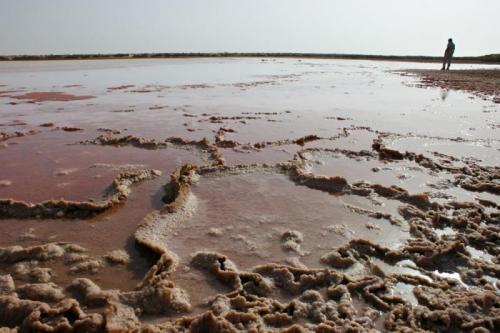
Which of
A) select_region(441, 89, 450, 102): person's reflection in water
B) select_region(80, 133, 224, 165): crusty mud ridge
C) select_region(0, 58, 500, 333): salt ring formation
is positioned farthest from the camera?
select_region(441, 89, 450, 102): person's reflection in water

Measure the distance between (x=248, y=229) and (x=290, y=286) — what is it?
102 cm

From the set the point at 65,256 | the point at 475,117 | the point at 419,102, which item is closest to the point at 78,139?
the point at 65,256

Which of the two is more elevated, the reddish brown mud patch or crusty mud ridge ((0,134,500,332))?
the reddish brown mud patch

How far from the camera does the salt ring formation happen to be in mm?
2766

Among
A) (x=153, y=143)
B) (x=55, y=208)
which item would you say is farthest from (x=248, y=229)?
(x=153, y=143)

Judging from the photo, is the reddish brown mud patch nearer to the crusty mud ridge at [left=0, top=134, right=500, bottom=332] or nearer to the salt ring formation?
the salt ring formation

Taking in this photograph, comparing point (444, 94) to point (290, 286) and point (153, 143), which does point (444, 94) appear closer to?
point (153, 143)

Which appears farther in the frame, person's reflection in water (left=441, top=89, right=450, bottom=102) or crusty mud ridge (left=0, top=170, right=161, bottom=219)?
person's reflection in water (left=441, top=89, right=450, bottom=102)

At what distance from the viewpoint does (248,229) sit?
398 centimetres

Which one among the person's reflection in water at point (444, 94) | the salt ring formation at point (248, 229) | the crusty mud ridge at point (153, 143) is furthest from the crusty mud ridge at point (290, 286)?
the person's reflection in water at point (444, 94)

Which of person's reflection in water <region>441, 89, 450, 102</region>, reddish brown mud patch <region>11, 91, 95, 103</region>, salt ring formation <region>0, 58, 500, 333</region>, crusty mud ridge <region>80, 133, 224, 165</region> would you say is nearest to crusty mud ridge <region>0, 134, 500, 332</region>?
salt ring formation <region>0, 58, 500, 333</region>

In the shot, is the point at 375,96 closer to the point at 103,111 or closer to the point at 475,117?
the point at 475,117

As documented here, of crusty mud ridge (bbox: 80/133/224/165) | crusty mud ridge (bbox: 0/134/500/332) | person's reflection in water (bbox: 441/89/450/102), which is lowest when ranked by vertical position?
crusty mud ridge (bbox: 0/134/500/332)

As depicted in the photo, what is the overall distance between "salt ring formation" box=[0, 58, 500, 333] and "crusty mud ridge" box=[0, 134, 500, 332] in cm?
1
